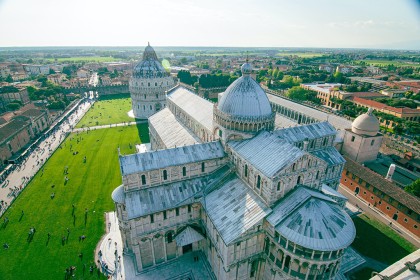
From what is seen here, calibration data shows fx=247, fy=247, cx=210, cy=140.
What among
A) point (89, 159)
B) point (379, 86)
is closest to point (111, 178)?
point (89, 159)

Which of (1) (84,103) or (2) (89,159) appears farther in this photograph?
(1) (84,103)

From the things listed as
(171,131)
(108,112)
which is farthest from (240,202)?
(108,112)

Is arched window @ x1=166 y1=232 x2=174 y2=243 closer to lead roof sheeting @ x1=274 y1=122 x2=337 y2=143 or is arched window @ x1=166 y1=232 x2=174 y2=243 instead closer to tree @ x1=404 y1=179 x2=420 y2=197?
lead roof sheeting @ x1=274 y1=122 x2=337 y2=143

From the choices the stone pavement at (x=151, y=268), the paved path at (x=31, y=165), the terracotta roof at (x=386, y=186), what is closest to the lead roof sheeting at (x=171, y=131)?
the stone pavement at (x=151, y=268)

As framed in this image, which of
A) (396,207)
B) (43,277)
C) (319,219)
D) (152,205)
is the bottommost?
(43,277)

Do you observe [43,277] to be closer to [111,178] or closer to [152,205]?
[152,205]

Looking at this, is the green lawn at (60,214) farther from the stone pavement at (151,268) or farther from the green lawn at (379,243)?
the green lawn at (379,243)
